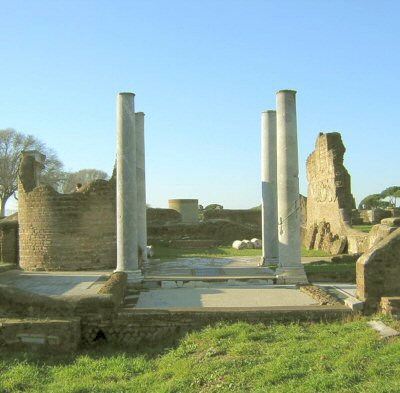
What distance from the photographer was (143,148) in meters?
15.3

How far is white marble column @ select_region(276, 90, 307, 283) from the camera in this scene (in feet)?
38.0

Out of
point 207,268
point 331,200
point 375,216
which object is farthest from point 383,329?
point 375,216

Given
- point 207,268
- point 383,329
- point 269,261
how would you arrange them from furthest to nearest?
point 269,261 < point 207,268 < point 383,329

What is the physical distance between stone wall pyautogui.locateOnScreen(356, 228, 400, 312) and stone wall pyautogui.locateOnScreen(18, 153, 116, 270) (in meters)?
8.59

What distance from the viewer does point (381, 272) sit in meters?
Answer: 8.49

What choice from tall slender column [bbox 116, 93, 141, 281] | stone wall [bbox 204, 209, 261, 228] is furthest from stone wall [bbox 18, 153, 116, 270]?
stone wall [bbox 204, 209, 261, 228]

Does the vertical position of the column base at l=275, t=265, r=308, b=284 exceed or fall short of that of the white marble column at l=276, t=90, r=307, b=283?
it falls short

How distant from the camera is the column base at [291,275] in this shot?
11391 millimetres

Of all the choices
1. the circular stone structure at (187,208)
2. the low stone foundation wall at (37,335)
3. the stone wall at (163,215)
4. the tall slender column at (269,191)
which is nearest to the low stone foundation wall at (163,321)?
the low stone foundation wall at (37,335)

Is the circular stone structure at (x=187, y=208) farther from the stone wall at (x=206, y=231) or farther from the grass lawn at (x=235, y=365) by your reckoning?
the grass lawn at (x=235, y=365)

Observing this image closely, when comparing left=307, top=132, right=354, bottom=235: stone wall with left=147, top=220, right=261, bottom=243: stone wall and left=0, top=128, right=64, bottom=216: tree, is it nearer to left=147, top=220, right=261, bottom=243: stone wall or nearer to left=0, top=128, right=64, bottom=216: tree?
left=147, top=220, right=261, bottom=243: stone wall

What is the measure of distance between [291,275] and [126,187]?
13.5ft

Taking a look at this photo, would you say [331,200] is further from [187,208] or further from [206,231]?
[187,208]

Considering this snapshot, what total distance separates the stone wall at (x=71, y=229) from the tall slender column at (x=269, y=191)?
4.39 m
